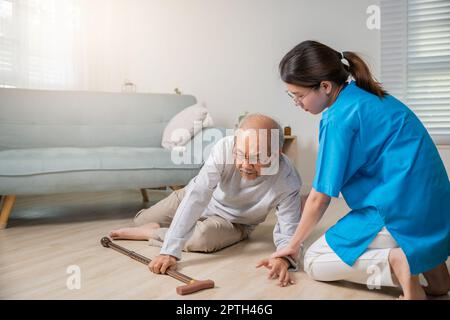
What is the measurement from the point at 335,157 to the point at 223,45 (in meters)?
3.08

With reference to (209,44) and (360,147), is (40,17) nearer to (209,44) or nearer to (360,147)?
(209,44)

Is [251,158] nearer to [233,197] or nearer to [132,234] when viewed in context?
[233,197]

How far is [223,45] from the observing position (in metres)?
4.21

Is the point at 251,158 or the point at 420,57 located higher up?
the point at 420,57

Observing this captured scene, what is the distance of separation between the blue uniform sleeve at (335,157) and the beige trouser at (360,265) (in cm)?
20

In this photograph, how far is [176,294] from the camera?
1.42 metres

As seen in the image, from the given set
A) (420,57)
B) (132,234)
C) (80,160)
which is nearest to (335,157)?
(132,234)

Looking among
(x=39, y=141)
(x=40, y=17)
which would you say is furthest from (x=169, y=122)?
(x=40, y=17)

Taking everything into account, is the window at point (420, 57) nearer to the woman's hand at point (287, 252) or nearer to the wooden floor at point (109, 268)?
the wooden floor at point (109, 268)

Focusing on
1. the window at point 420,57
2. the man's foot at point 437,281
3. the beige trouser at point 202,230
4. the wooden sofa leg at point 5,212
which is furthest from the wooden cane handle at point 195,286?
the window at point 420,57

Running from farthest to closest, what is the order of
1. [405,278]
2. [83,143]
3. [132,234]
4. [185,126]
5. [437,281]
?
[83,143] < [185,126] < [132,234] < [437,281] < [405,278]

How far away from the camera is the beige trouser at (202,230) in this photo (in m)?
1.92

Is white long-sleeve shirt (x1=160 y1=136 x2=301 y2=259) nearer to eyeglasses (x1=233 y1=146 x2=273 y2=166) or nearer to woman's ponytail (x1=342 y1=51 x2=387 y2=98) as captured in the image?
eyeglasses (x1=233 y1=146 x2=273 y2=166)

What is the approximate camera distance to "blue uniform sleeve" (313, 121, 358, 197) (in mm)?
1312
